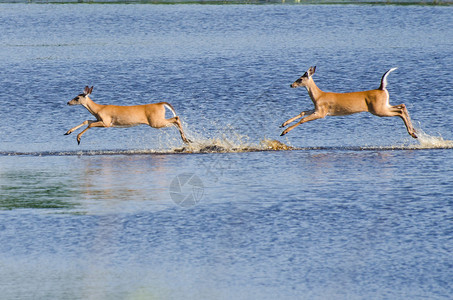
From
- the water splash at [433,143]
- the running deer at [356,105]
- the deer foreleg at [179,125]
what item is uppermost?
the running deer at [356,105]

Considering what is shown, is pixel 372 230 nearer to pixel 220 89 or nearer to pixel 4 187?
pixel 4 187

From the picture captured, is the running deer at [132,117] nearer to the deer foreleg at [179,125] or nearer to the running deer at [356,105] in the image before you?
the deer foreleg at [179,125]

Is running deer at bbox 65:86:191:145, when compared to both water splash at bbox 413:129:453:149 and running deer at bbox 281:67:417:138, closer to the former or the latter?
running deer at bbox 281:67:417:138

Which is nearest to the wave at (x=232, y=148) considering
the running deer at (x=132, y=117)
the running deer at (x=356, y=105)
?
the running deer at (x=132, y=117)

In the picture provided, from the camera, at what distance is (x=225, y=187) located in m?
14.6

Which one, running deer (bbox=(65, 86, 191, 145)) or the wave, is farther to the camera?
running deer (bbox=(65, 86, 191, 145))

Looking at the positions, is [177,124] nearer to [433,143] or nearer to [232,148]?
[232,148]

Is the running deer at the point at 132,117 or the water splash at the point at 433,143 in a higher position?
the running deer at the point at 132,117

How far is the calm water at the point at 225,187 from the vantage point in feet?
33.3

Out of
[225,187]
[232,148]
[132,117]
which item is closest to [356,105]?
[232,148]

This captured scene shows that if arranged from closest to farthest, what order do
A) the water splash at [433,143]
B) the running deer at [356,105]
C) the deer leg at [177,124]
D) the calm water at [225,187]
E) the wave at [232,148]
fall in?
the calm water at [225,187] < the wave at [232,148] < the water splash at [433,143] < the deer leg at [177,124] < the running deer at [356,105]

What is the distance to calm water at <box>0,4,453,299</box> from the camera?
10.2 m

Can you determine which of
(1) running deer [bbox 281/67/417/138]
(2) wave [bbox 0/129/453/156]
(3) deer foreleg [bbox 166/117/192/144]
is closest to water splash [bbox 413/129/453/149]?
(2) wave [bbox 0/129/453/156]

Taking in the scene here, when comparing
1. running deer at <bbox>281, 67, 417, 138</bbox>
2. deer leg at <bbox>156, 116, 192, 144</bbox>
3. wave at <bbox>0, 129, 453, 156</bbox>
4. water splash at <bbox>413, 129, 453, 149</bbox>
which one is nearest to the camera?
wave at <bbox>0, 129, 453, 156</bbox>
